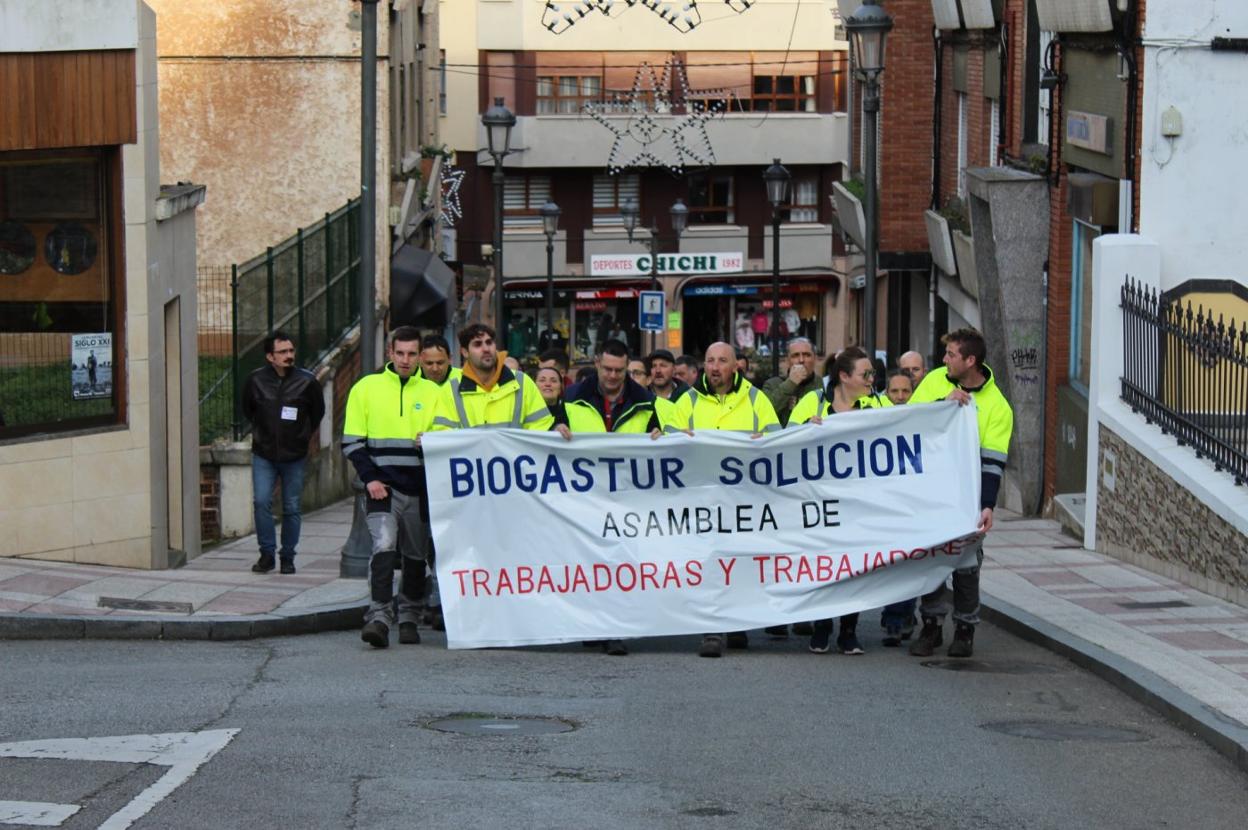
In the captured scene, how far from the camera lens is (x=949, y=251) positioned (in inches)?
1077

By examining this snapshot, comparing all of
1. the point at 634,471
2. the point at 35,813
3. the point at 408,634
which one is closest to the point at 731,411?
the point at 634,471

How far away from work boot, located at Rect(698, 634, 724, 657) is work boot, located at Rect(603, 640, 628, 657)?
1.46 ft

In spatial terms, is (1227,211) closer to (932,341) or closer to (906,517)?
(906,517)

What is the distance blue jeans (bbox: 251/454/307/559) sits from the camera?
15.5 meters

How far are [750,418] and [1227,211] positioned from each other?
7014 millimetres

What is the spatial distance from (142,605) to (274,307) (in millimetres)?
9019

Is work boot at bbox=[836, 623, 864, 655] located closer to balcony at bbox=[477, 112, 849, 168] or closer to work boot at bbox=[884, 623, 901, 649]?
work boot at bbox=[884, 623, 901, 649]

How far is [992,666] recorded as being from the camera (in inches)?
463

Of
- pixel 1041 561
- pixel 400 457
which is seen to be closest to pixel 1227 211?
pixel 1041 561

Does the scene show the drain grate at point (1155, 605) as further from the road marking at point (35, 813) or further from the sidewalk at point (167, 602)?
the road marking at point (35, 813)

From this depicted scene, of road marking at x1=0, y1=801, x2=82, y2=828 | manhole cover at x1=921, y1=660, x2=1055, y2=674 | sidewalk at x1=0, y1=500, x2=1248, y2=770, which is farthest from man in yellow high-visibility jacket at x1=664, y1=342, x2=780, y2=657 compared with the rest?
road marking at x1=0, y1=801, x2=82, y2=828

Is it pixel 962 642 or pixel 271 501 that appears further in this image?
pixel 271 501

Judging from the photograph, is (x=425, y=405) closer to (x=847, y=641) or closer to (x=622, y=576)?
(x=622, y=576)

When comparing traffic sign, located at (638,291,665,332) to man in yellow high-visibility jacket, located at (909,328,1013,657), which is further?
Result: traffic sign, located at (638,291,665,332)
